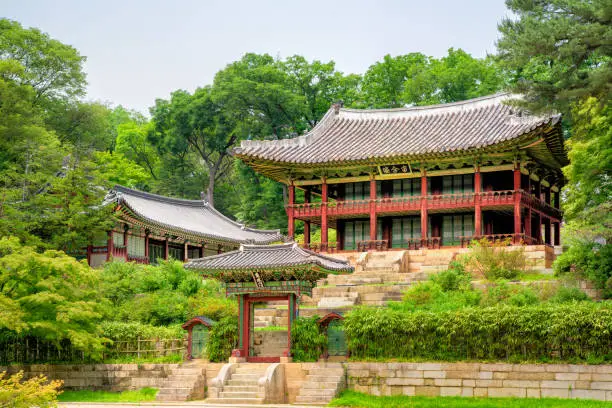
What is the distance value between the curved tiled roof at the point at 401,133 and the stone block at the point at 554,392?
1703 centimetres

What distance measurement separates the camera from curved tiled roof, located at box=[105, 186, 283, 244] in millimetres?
47781

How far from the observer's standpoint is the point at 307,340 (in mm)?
28141

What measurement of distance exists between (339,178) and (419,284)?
15075 millimetres

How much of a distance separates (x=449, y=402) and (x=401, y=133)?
24.0 metres

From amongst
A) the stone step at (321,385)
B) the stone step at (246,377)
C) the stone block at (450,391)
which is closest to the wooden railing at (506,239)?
the stone block at (450,391)

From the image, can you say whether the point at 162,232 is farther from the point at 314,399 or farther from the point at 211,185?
the point at 211,185

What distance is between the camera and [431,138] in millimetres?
45094

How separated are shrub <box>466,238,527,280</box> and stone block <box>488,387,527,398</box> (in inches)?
356

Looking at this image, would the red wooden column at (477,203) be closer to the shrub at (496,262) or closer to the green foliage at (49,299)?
the shrub at (496,262)

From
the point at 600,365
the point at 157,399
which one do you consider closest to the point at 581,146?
the point at 600,365

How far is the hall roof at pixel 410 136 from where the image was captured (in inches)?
1635

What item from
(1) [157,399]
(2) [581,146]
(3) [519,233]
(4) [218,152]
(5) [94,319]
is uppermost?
(4) [218,152]

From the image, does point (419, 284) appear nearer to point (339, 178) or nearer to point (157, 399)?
point (157, 399)

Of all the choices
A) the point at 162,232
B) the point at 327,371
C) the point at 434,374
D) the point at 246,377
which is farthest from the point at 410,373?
the point at 162,232
